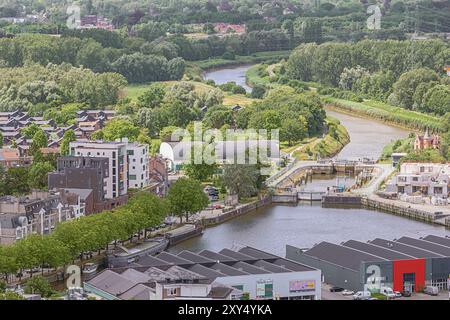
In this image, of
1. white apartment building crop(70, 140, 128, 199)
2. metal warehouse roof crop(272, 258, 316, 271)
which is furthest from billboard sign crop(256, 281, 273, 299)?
white apartment building crop(70, 140, 128, 199)

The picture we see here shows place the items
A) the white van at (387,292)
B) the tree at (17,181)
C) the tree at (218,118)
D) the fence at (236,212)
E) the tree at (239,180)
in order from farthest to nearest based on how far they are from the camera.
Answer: the tree at (218,118)
the tree at (239,180)
the tree at (17,181)
the fence at (236,212)
the white van at (387,292)

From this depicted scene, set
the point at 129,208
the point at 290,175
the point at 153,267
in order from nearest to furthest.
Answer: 1. the point at 153,267
2. the point at 129,208
3. the point at 290,175

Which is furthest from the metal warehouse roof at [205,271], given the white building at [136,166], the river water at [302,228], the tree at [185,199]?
the white building at [136,166]

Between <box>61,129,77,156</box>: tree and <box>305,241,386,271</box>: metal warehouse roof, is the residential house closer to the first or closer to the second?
<box>61,129,77,156</box>: tree

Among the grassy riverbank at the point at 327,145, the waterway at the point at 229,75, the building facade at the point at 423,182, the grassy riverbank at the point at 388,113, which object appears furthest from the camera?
the waterway at the point at 229,75

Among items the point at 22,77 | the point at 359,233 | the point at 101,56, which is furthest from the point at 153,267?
the point at 101,56

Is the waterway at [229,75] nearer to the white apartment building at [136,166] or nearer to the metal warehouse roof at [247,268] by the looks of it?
the white apartment building at [136,166]

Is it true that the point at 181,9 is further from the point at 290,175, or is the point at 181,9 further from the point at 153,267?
the point at 153,267

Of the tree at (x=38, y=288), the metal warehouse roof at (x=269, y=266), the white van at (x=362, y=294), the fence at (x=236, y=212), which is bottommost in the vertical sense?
the fence at (x=236, y=212)
